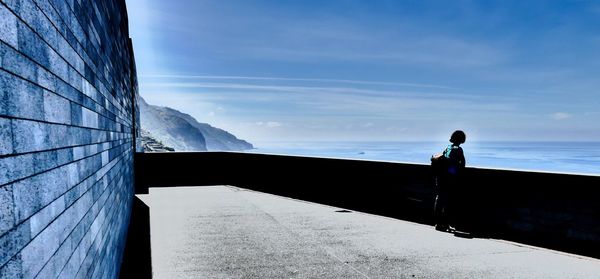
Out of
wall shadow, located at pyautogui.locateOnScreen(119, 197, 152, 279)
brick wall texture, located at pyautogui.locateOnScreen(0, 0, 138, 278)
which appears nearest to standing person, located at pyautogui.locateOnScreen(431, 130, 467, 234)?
wall shadow, located at pyautogui.locateOnScreen(119, 197, 152, 279)

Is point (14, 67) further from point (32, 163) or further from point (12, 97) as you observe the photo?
point (32, 163)

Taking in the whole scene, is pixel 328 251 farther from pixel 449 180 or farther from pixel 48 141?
pixel 48 141

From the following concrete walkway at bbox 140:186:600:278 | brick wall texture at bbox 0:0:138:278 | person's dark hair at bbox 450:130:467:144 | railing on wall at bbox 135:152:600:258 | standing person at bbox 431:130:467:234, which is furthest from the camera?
person's dark hair at bbox 450:130:467:144

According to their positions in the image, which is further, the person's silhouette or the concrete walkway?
the person's silhouette

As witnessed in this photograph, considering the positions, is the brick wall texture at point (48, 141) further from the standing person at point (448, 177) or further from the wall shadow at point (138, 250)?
the standing person at point (448, 177)

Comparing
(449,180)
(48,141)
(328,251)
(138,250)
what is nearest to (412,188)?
(449,180)

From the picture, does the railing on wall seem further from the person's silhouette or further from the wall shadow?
the wall shadow

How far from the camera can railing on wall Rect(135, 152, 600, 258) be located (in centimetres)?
612

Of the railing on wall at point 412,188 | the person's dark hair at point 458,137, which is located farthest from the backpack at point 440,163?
the railing on wall at point 412,188

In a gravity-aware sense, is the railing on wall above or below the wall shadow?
above

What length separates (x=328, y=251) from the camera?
595 cm

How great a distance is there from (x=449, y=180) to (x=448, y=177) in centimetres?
7

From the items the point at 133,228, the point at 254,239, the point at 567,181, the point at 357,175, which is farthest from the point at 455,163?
the point at 133,228

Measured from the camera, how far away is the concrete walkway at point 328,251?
16.5 ft
